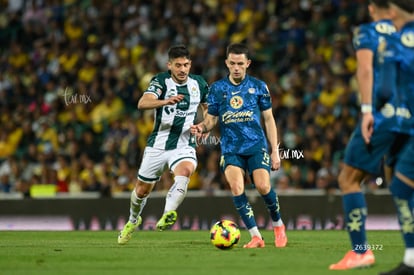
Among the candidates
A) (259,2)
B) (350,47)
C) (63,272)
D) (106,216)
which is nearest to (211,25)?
(259,2)

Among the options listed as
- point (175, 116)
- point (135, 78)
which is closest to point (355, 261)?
point (175, 116)

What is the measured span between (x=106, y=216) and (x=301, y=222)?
3387 millimetres

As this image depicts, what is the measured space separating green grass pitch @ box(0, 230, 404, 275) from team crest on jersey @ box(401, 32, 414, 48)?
183 centimetres

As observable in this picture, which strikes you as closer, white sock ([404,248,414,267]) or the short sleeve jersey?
white sock ([404,248,414,267])

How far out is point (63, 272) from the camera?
8.43 metres

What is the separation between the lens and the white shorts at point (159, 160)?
12375 mm

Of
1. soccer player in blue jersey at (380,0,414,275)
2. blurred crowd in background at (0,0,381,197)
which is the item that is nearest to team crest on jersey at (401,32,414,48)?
soccer player in blue jersey at (380,0,414,275)

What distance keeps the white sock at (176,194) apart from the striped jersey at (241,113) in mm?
642

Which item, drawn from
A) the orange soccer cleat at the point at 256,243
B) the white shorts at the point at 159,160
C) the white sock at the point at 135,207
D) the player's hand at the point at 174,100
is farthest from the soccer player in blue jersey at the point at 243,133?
the white sock at the point at 135,207

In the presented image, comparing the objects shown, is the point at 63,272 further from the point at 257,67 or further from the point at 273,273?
the point at 257,67

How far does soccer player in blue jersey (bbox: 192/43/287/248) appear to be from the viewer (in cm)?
1161

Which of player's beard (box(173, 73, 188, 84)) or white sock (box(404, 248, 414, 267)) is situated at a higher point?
player's beard (box(173, 73, 188, 84))

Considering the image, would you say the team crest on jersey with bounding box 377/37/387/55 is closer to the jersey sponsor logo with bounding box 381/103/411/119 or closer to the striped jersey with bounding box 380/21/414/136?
the striped jersey with bounding box 380/21/414/136

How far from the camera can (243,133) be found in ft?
38.4
